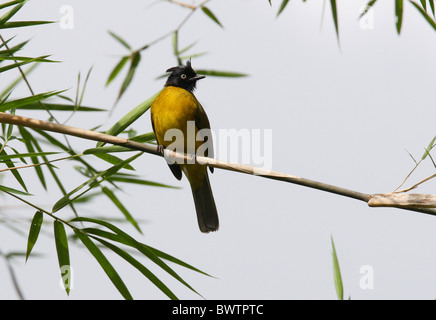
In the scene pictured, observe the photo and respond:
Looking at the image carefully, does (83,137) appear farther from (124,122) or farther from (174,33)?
(174,33)

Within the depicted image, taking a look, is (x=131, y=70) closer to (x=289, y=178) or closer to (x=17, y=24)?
(x=17, y=24)

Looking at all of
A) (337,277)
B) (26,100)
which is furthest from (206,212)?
(26,100)

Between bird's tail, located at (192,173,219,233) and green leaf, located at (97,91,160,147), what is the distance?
1.72m

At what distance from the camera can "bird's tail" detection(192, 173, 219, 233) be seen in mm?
4855

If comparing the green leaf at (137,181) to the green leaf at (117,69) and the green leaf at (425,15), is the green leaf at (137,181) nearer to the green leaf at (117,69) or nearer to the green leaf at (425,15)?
the green leaf at (117,69)

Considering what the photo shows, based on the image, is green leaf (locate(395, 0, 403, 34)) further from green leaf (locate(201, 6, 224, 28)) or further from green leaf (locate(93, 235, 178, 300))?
green leaf (locate(93, 235, 178, 300))

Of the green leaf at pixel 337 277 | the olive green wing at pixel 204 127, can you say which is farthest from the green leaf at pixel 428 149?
the olive green wing at pixel 204 127

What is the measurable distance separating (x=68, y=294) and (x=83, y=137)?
840 millimetres

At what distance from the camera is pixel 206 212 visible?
16.0 feet

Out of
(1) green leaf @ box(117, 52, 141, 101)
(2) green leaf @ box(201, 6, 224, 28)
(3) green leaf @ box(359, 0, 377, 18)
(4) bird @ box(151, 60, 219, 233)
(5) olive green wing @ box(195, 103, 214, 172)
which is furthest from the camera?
(5) olive green wing @ box(195, 103, 214, 172)

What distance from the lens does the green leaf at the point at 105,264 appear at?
3002 mm

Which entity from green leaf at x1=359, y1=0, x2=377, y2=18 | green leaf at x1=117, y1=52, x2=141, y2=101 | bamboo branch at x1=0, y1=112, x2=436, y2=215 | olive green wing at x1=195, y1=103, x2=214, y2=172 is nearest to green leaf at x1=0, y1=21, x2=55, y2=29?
bamboo branch at x1=0, y1=112, x2=436, y2=215

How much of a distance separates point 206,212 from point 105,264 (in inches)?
74.3
